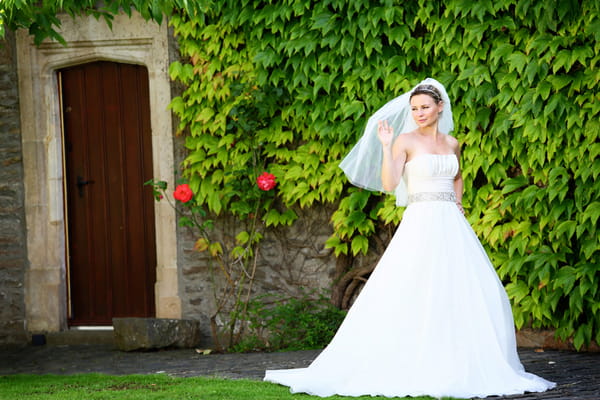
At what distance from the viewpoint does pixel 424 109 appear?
4727 mm

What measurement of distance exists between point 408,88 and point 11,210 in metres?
3.87

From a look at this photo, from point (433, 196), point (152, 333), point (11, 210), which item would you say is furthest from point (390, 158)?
point (11, 210)

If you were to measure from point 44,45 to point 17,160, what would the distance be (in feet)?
3.58

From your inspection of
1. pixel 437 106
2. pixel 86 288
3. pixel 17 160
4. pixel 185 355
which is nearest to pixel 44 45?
pixel 17 160

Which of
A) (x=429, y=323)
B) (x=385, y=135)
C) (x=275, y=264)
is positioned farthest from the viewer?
(x=275, y=264)

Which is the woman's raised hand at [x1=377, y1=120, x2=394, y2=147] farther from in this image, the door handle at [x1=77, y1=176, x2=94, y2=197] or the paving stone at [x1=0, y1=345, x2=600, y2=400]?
the door handle at [x1=77, y1=176, x2=94, y2=197]

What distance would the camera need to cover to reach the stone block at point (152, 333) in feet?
22.8

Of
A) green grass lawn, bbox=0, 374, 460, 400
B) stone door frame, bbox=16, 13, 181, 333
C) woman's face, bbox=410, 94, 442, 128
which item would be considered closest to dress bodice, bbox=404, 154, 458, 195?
woman's face, bbox=410, 94, 442, 128

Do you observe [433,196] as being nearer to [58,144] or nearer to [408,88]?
[408,88]

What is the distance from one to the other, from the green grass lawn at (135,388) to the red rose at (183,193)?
1.91 m

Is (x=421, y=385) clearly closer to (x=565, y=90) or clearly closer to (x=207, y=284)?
(x=565, y=90)

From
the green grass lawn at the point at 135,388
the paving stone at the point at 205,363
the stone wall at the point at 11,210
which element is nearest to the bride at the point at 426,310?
the green grass lawn at the point at 135,388

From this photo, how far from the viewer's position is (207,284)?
7.46 m

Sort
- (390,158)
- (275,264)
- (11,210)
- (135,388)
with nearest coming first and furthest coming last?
1. (390,158)
2. (135,388)
3. (275,264)
4. (11,210)
